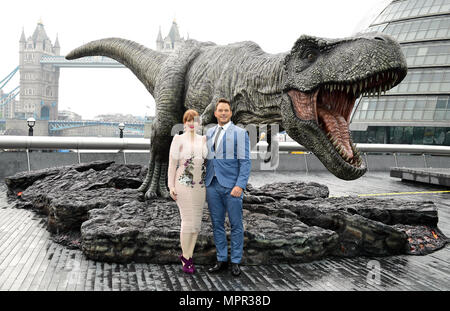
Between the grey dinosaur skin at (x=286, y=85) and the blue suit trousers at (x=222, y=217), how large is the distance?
86 centimetres

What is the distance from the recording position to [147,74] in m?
5.65

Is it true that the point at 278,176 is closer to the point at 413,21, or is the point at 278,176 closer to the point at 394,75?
the point at 394,75

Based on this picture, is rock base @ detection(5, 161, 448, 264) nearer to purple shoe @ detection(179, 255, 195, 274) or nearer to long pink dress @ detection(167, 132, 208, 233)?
purple shoe @ detection(179, 255, 195, 274)

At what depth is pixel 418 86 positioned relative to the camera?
2308 cm

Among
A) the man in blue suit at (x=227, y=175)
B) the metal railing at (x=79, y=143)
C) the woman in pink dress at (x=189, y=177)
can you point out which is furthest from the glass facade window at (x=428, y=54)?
the woman in pink dress at (x=189, y=177)

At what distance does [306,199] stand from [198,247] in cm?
265

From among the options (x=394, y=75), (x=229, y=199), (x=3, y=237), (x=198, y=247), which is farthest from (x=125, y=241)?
(x=394, y=75)

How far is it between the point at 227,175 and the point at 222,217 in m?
0.34

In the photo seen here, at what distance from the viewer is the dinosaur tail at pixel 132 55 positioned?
5.62 m

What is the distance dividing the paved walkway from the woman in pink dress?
0.96 ft

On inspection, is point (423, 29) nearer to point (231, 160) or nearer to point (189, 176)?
point (231, 160)

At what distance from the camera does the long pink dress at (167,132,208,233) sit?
296cm

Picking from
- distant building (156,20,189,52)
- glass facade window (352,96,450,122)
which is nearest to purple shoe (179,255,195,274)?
glass facade window (352,96,450,122)

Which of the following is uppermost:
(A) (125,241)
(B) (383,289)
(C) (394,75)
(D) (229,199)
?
(C) (394,75)
